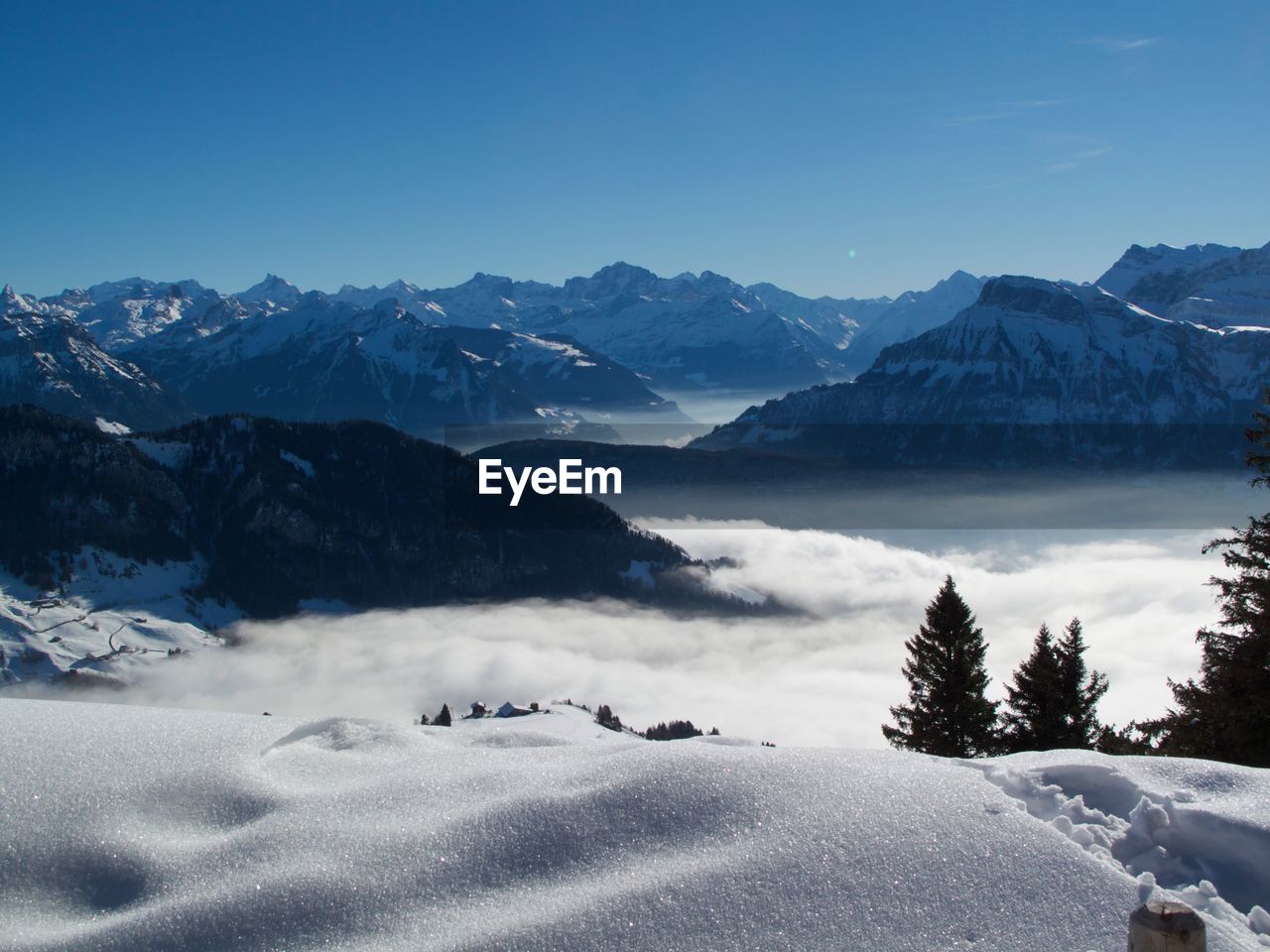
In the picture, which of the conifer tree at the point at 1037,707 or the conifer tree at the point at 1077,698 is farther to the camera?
the conifer tree at the point at 1037,707

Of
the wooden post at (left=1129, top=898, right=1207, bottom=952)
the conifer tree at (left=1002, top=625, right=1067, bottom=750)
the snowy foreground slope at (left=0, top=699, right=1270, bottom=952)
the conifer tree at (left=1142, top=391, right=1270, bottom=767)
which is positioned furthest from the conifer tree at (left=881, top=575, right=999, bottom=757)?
the wooden post at (left=1129, top=898, right=1207, bottom=952)

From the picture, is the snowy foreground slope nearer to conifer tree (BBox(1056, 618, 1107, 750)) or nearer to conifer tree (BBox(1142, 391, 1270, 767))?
conifer tree (BBox(1142, 391, 1270, 767))

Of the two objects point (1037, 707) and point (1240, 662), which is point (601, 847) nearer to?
point (1240, 662)

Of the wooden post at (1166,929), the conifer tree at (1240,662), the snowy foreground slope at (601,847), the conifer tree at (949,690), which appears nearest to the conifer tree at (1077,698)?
the conifer tree at (949,690)

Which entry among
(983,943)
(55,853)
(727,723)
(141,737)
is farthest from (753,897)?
(727,723)

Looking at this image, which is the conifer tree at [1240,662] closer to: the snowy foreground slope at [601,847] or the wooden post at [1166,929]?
the snowy foreground slope at [601,847]

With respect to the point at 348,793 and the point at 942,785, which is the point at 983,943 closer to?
the point at 942,785
